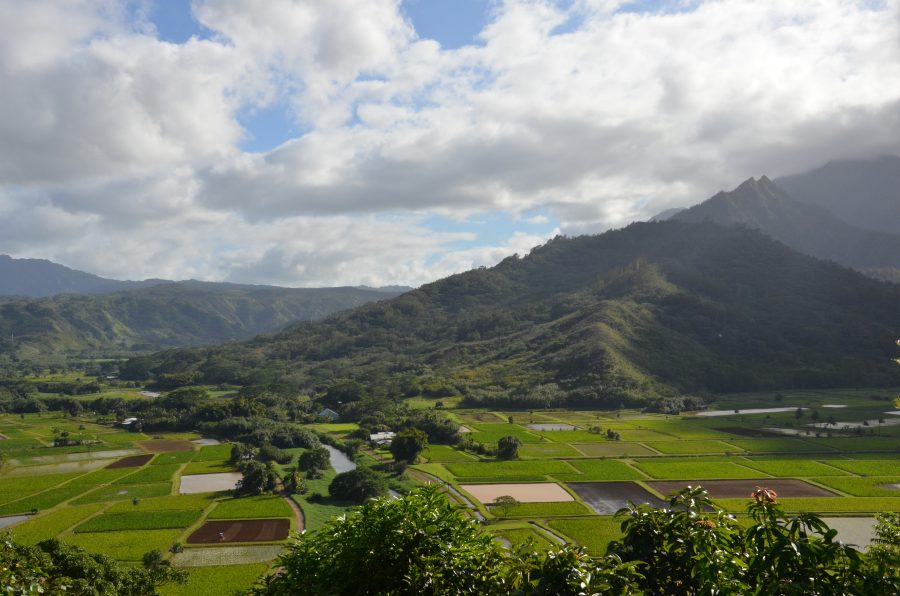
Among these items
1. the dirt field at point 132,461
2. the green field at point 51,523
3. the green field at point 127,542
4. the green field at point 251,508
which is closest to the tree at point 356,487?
the green field at point 251,508

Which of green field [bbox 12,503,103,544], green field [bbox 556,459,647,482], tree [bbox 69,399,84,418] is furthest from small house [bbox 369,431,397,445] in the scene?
tree [bbox 69,399,84,418]

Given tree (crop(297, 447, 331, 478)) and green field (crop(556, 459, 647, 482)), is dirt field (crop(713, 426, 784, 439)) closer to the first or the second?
green field (crop(556, 459, 647, 482))

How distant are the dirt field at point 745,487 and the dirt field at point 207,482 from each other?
52305mm

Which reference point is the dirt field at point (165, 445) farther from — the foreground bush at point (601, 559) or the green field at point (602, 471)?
the foreground bush at point (601, 559)

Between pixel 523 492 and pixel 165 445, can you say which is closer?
pixel 523 492

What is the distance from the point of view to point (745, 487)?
63.9m

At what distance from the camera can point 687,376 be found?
156 metres

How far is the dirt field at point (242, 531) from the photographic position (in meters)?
49.4

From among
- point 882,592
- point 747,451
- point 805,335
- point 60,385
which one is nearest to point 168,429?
point 60,385

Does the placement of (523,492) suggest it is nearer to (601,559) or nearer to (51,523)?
(51,523)

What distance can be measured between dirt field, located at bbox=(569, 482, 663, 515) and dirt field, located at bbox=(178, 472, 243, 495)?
139 ft

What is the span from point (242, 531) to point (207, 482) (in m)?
21.6

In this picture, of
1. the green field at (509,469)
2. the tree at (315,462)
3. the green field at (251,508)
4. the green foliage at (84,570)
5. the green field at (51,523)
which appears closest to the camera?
the green foliage at (84,570)

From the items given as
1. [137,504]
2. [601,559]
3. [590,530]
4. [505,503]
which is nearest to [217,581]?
[137,504]
